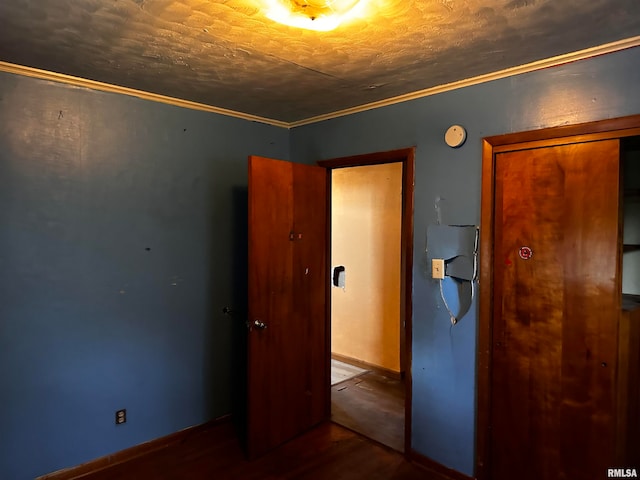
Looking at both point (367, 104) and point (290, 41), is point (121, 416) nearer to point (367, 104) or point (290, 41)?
point (290, 41)

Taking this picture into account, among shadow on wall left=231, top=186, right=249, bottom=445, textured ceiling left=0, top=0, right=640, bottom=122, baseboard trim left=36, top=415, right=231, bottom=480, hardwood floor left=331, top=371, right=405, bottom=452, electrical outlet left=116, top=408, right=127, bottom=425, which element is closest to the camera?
textured ceiling left=0, top=0, right=640, bottom=122

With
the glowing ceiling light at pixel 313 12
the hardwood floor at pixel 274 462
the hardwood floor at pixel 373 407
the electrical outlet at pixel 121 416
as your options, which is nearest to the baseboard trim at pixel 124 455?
the hardwood floor at pixel 274 462

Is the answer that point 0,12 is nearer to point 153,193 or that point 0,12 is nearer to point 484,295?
point 153,193

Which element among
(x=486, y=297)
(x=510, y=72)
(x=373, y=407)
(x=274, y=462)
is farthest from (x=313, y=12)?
(x=373, y=407)

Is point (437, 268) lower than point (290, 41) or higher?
lower

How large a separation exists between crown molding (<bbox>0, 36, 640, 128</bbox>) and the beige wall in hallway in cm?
128

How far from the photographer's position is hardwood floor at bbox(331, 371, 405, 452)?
9.82 ft

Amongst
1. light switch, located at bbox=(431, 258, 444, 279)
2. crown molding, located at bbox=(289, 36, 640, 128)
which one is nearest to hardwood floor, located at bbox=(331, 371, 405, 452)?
light switch, located at bbox=(431, 258, 444, 279)

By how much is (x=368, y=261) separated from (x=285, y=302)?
1.71 m

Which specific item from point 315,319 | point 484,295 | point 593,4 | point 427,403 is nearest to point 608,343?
point 484,295

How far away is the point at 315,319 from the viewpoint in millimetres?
3045

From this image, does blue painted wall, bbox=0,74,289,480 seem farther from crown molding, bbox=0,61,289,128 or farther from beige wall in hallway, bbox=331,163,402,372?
beige wall in hallway, bbox=331,163,402,372

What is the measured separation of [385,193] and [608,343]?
253 cm

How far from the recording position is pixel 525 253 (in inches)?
85.1
